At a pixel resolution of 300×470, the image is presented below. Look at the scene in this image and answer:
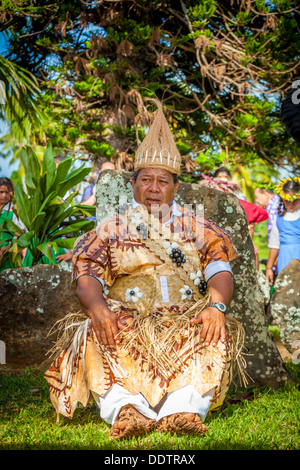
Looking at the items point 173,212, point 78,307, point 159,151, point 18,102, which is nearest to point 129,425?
point 173,212

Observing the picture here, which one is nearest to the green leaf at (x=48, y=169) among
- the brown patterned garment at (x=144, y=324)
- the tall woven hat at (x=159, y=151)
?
the tall woven hat at (x=159, y=151)

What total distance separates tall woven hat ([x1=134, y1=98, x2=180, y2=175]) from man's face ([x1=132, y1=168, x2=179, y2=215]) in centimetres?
4

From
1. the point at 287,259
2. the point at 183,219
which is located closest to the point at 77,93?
the point at 287,259

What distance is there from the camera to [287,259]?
19.4 ft

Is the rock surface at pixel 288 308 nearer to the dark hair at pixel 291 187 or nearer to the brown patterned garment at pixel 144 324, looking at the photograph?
the brown patterned garment at pixel 144 324

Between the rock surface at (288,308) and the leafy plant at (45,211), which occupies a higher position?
the leafy plant at (45,211)

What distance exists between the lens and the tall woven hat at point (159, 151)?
3.04 m

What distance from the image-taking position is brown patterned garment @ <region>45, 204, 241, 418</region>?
2.55 metres

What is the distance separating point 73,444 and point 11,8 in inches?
288

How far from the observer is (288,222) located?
5.92 meters

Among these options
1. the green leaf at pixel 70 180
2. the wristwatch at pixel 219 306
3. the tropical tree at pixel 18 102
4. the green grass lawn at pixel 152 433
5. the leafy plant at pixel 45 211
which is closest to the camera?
the green grass lawn at pixel 152 433

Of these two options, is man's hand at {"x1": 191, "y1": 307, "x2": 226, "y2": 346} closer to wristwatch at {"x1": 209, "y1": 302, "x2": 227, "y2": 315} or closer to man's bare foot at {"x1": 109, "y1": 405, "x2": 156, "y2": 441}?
wristwatch at {"x1": 209, "y1": 302, "x2": 227, "y2": 315}
